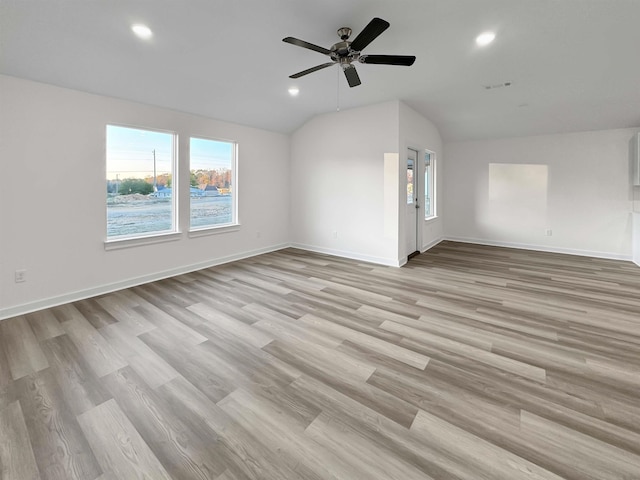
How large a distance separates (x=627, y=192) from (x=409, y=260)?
14.2ft

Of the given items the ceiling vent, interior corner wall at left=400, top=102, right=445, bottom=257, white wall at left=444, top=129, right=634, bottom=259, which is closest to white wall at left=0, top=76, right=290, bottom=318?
interior corner wall at left=400, top=102, right=445, bottom=257

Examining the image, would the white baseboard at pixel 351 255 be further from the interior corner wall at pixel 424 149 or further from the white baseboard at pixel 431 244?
the white baseboard at pixel 431 244

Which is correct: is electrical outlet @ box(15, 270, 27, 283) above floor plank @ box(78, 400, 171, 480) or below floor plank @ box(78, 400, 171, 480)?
above

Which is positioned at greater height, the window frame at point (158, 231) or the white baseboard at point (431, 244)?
the window frame at point (158, 231)

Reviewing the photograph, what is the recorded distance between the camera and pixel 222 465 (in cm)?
141

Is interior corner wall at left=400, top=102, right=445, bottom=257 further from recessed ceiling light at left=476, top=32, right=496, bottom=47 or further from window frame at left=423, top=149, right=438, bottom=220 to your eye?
recessed ceiling light at left=476, top=32, right=496, bottom=47

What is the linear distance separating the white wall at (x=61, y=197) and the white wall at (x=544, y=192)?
6262 mm

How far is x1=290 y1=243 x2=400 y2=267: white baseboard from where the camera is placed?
5.11m

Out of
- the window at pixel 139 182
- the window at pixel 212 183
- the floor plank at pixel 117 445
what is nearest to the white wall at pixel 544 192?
the window at pixel 212 183

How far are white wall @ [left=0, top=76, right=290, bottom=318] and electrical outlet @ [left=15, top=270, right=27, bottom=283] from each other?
33 millimetres

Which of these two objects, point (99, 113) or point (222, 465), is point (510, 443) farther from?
point (99, 113)

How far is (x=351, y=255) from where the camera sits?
568 cm

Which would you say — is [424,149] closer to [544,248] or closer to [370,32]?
[544,248]

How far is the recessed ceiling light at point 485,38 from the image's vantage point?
121 inches
